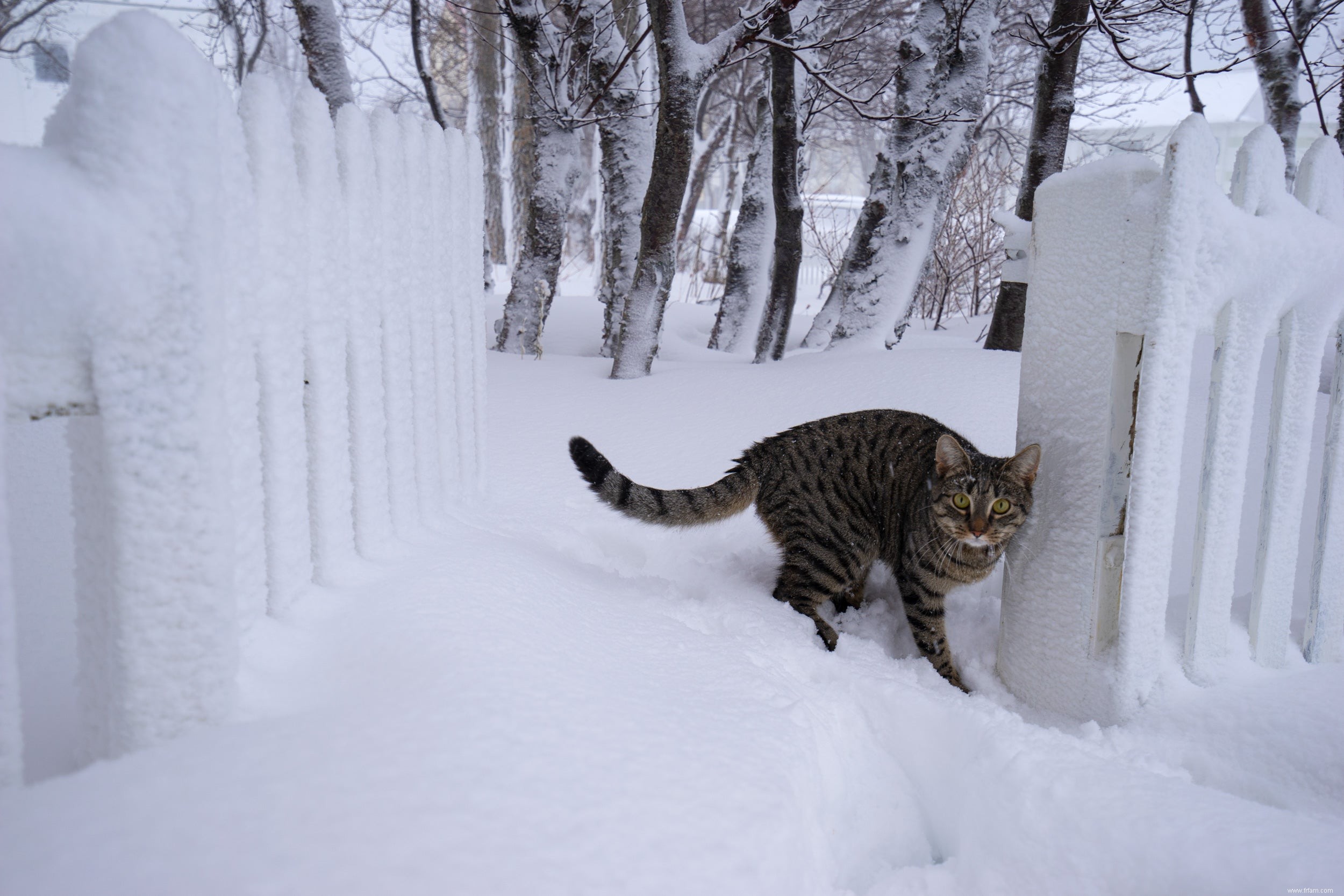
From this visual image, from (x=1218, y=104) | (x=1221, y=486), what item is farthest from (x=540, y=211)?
(x=1218, y=104)

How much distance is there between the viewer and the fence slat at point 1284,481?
201 cm

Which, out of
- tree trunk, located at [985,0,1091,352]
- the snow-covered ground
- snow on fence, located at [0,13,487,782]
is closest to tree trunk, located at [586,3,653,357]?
tree trunk, located at [985,0,1091,352]

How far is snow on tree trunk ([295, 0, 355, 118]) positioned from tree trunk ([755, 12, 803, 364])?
2.91m

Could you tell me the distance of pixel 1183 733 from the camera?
1816 millimetres

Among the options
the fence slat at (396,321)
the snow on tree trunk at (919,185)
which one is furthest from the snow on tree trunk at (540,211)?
the fence slat at (396,321)

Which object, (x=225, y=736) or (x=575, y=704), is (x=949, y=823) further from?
(x=225, y=736)

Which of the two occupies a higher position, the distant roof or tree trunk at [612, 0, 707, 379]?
the distant roof

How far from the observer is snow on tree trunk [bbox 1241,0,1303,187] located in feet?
18.0

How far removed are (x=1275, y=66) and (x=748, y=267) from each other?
13.1ft

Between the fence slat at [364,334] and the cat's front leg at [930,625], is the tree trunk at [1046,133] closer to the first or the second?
the cat's front leg at [930,625]

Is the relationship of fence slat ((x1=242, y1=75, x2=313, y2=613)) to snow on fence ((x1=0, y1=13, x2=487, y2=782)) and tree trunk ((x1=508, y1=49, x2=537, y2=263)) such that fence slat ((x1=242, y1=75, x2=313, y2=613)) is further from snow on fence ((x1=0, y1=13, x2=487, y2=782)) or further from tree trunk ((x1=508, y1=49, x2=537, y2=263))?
tree trunk ((x1=508, y1=49, x2=537, y2=263))

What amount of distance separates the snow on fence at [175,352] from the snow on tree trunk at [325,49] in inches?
178

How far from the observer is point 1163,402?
5.87 feet

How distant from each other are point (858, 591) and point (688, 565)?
1.95 ft
